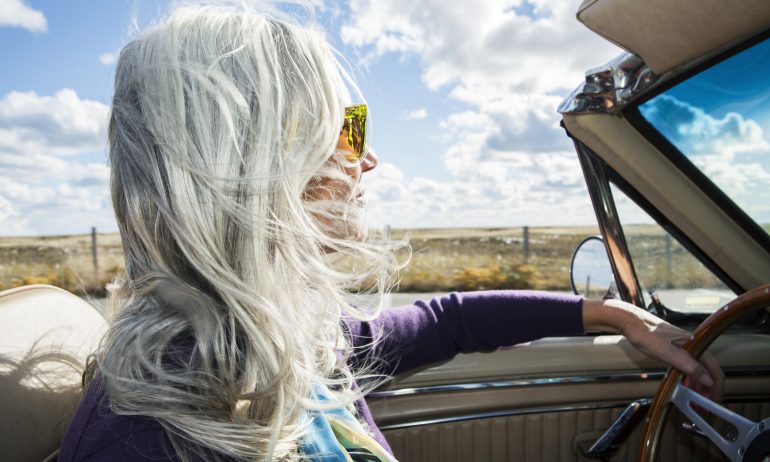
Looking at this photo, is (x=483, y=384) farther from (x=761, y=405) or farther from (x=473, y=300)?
(x=761, y=405)

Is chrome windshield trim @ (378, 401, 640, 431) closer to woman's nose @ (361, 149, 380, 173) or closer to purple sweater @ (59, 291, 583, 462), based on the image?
purple sweater @ (59, 291, 583, 462)

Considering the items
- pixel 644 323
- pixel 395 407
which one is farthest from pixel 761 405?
pixel 395 407

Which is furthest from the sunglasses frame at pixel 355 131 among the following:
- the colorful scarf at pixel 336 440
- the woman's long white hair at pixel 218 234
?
the colorful scarf at pixel 336 440

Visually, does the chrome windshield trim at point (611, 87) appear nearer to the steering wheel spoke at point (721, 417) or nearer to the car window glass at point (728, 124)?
the car window glass at point (728, 124)

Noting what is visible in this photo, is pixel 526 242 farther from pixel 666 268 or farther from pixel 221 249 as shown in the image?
pixel 221 249

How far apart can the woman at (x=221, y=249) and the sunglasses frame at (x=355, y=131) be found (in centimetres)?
11

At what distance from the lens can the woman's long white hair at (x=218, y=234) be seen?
84 cm

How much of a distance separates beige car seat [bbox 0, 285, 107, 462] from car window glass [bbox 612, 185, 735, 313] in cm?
177

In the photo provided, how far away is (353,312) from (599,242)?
1.53 m

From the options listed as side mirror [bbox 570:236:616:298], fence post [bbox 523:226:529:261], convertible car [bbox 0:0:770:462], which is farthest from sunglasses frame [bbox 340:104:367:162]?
fence post [bbox 523:226:529:261]

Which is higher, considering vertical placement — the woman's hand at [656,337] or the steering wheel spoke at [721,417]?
the woman's hand at [656,337]

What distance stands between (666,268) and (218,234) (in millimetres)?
1859

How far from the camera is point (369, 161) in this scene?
1.30 m

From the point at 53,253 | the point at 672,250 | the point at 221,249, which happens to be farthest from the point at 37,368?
the point at 53,253
